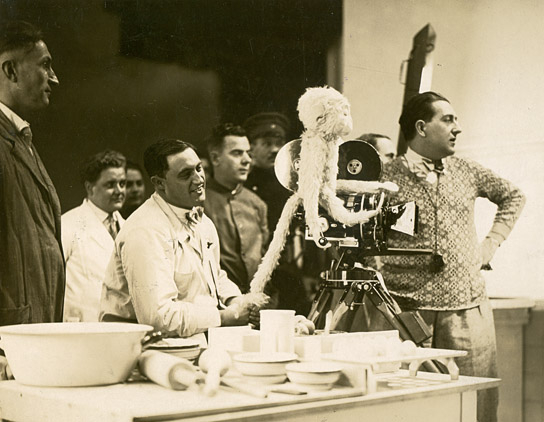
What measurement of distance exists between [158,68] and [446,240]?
151 centimetres

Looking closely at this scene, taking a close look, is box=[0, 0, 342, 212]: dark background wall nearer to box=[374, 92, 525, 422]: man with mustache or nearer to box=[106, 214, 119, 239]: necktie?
box=[106, 214, 119, 239]: necktie

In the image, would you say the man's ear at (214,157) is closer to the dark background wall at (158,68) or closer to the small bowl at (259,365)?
the dark background wall at (158,68)

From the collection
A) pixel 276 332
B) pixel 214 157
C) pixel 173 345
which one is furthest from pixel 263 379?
pixel 214 157

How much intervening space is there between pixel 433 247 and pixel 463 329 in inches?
15.6

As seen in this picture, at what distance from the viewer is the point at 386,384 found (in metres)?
2.30

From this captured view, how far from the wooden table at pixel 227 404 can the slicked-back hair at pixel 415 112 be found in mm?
1490

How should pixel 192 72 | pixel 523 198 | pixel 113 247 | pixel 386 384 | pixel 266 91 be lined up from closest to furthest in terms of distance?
pixel 386 384 → pixel 113 247 → pixel 192 72 → pixel 266 91 → pixel 523 198

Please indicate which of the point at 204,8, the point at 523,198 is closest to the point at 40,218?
the point at 204,8

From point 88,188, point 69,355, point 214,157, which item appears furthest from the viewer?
point 214,157

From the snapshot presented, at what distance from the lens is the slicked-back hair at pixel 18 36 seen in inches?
93.7

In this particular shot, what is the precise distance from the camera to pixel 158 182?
272cm

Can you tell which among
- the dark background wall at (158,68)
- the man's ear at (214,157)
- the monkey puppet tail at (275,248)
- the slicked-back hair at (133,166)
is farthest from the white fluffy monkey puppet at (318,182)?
the slicked-back hair at (133,166)

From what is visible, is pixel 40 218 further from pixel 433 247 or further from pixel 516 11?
pixel 516 11

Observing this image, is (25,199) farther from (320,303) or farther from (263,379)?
(320,303)
